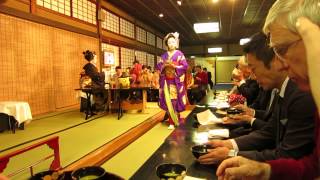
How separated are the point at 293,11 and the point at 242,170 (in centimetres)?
56

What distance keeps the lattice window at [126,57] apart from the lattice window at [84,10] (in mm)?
2208

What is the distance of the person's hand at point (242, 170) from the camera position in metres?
0.92

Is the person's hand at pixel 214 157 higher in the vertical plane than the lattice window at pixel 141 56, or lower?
lower

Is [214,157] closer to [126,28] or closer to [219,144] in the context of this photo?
[219,144]

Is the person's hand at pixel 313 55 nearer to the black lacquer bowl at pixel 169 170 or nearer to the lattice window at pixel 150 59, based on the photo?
the black lacquer bowl at pixel 169 170

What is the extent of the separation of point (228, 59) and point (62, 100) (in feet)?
50.8

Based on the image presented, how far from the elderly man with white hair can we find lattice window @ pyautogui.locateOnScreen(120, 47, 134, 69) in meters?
9.43

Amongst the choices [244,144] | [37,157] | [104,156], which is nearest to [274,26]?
[244,144]

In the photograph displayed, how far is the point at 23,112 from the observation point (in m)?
4.64

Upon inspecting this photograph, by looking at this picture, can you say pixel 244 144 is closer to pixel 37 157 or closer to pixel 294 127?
pixel 294 127

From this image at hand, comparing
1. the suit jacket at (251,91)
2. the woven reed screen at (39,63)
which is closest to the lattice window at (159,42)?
the woven reed screen at (39,63)

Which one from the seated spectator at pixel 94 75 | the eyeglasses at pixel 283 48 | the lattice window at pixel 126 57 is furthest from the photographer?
the lattice window at pixel 126 57

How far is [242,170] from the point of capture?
923mm

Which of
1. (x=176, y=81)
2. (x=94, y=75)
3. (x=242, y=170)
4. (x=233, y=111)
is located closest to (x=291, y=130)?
(x=242, y=170)
